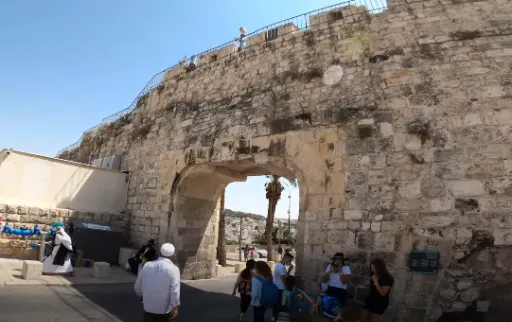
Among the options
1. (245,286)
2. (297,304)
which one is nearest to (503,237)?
(297,304)

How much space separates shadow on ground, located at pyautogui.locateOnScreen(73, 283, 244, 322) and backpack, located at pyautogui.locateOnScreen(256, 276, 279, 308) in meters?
1.17

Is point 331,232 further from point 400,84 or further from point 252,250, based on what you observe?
point 252,250

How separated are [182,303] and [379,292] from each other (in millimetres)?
3610

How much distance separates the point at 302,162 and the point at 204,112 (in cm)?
333

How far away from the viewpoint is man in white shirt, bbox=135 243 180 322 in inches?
127

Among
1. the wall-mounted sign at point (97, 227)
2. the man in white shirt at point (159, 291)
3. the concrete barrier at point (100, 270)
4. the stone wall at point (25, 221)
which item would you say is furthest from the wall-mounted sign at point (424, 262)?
the stone wall at point (25, 221)

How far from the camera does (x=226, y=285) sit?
359 inches

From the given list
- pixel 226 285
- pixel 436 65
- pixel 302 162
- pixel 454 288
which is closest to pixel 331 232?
pixel 302 162

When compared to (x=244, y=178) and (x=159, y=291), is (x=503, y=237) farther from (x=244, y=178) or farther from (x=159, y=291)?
(x=244, y=178)

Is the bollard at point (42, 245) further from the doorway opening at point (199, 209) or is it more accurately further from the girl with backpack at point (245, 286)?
the girl with backpack at point (245, 286)

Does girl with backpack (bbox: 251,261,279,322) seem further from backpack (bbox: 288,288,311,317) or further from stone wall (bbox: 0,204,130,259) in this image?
stone wall (bbox: 0,204,130,259)

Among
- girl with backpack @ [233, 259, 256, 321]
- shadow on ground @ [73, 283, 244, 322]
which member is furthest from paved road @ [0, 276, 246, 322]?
girl with backpack @ [233, 259, 256, 321]

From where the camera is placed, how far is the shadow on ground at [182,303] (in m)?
5.30

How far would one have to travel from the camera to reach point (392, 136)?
581cm
